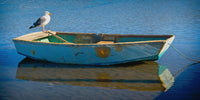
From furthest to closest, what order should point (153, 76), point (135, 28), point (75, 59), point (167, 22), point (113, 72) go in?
point (167, 22), point (135, 28), point (75, 59), point (113, 72), point (153, 76)

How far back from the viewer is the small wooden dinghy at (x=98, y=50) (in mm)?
6764

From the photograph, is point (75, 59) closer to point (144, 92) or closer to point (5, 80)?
point (5, 80)

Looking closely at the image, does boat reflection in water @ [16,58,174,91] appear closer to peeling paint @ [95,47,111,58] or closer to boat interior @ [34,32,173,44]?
peeling paint @ [95,47,111,58]

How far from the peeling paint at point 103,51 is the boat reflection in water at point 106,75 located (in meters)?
0.44

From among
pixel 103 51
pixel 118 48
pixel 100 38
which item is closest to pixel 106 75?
pixel 103 51

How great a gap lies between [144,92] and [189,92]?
1043mm

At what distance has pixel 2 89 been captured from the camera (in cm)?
600

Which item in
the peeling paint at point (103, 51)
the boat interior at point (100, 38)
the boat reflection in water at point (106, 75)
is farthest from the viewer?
the boat interior at point (100, 38)

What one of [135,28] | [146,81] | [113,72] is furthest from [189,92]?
[135,28]

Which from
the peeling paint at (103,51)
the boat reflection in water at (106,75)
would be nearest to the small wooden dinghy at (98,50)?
the peeling paint at (103,51)

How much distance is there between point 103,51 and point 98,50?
0.17 m

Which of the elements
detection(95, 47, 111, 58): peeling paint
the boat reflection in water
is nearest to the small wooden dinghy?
detection(95, 47, 111, 58): peeling paint

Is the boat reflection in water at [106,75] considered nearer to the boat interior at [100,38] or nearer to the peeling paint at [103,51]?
the peeling paint at [103,51]

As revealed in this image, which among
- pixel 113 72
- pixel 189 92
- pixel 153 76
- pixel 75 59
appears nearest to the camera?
pixel 189 92
